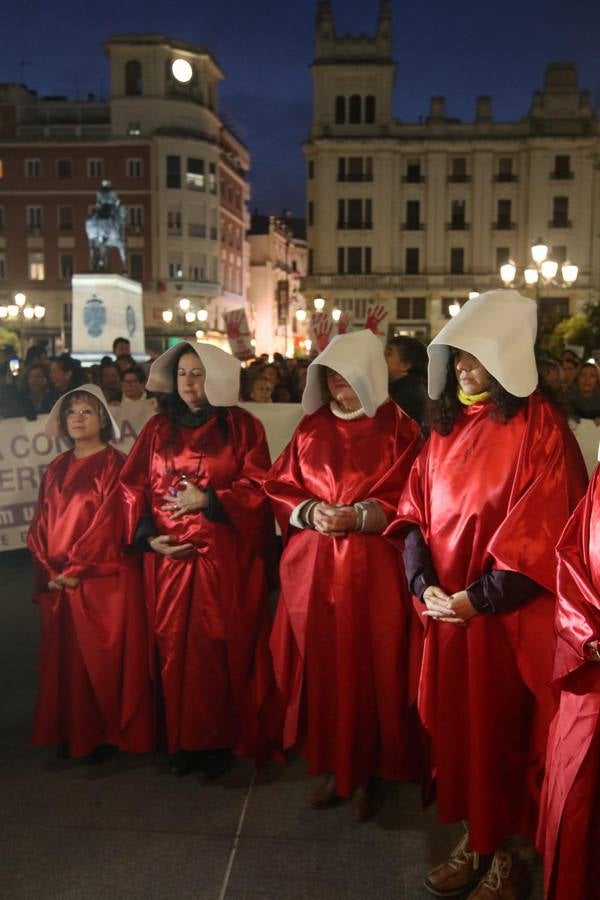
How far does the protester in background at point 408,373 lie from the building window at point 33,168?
187ft

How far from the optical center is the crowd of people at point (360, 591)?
10.4 feet

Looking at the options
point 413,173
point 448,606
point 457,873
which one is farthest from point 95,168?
point 457,873

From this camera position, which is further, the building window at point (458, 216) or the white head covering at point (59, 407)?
the building window at point (458, 216)

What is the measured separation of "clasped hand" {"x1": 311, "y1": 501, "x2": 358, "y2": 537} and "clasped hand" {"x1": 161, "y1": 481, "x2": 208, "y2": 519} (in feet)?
2.17

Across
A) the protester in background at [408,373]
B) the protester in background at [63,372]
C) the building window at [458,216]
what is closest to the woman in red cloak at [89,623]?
the protester in background at [408,373]

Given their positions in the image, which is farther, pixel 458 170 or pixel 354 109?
pixel 458 170

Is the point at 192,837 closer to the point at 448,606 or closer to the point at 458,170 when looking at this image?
the point at 448,606

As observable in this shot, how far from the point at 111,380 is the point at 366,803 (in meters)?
6.71

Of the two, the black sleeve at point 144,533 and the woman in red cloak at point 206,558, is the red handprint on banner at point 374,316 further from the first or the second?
the black sleeve at point 144,533

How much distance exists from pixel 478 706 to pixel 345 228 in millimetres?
58049

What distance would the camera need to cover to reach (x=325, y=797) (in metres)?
4.03

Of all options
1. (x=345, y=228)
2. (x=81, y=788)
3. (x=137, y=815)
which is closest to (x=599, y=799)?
(x=137, y=815)

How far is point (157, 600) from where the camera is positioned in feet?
14.4

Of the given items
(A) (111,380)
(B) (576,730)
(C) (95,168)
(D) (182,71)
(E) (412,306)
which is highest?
(D) (182,71)
